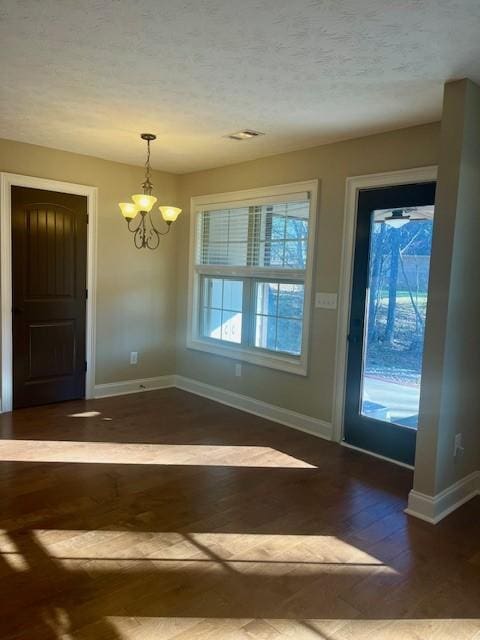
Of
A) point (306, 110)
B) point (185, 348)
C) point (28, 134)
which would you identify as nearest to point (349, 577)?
point (306, 110)

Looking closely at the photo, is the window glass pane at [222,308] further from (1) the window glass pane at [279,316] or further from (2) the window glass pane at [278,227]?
(2) the window glass pane at [278,227]

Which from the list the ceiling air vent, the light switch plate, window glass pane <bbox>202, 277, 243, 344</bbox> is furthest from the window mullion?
the ceiling air vent

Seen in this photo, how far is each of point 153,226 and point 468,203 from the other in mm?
3537

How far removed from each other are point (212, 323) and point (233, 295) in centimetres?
49

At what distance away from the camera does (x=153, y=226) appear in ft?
18.0

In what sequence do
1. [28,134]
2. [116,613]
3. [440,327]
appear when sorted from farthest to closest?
1. [28,134]
2. [440,327]
3. [116,613]

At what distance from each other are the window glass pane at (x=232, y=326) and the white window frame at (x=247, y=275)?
0.09m

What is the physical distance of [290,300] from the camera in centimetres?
452

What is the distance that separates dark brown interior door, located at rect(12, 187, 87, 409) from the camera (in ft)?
14.9

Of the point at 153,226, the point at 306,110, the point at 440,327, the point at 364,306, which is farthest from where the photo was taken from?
the point at 153,226

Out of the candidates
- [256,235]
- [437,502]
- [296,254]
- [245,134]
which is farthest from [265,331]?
[437,502]

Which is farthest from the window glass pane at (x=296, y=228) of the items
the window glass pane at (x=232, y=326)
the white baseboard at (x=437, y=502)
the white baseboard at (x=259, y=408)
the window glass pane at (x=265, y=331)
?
the white baseboard at (x=437, y=502)

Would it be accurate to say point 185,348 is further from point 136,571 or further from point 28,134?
point 136,571

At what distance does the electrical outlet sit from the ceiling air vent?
2635 millimetres
